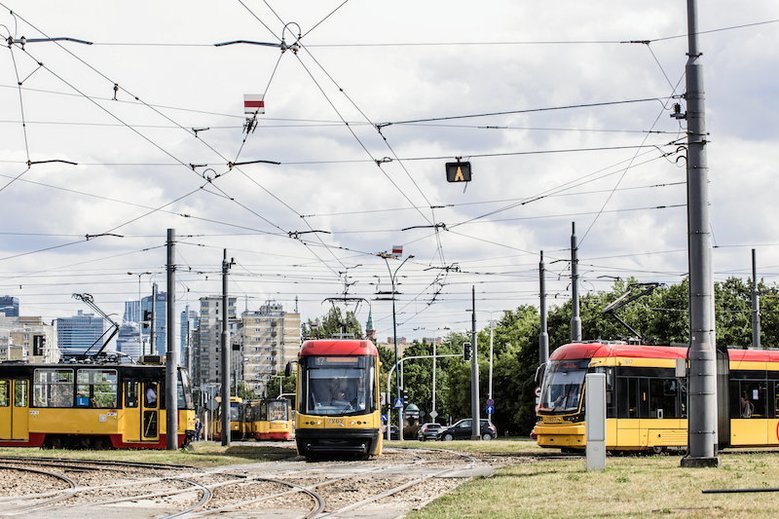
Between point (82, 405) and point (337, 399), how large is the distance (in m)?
12.7

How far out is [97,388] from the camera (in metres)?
43.5

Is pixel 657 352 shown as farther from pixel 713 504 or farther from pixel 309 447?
pixel 713 504

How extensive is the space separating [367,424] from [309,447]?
1.57 meters

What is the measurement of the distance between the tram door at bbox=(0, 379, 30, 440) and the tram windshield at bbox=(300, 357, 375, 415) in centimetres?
1324

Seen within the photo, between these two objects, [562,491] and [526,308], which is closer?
[562,491]

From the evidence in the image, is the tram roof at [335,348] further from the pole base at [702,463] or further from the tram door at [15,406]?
the tram door at [15,406]

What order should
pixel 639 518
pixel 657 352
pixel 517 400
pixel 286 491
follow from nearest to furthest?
pixel 639 518, pixel 286 491, pixel 657 352, pixel 517 400

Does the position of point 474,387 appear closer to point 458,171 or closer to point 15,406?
point 15,406

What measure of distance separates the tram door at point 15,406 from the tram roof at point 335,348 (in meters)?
13.1

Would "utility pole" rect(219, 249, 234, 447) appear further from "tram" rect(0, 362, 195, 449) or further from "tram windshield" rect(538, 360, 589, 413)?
"tram windshield" rect(538, 360, 589, 413)

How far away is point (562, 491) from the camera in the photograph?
2033cm

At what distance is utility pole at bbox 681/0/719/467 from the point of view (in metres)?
24.3

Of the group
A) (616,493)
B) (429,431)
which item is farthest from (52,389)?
(429,431)

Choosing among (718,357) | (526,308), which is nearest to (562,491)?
(718,357)
